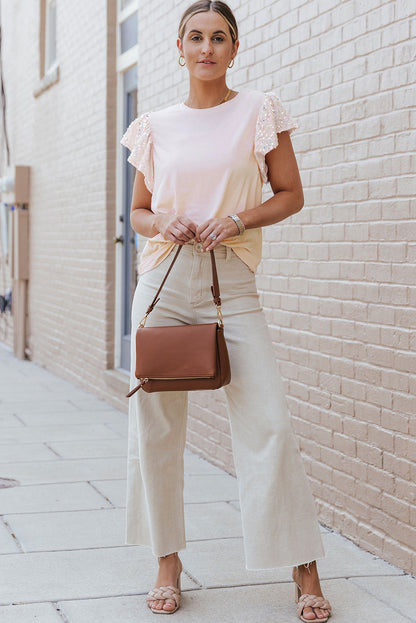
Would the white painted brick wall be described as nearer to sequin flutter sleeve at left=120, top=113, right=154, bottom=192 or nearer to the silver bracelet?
the silver bracelet

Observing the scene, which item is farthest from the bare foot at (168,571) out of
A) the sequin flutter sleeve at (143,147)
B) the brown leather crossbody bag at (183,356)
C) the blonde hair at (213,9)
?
the blonde hair at (213,9)

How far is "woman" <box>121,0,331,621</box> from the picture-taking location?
10.4ft

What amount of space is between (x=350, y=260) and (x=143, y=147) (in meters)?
1.20

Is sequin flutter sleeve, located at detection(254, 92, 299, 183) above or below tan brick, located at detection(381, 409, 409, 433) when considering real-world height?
above

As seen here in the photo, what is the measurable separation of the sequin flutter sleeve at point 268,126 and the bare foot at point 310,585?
1.26 m

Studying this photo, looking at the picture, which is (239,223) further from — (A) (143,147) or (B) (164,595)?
(B) (164,595)

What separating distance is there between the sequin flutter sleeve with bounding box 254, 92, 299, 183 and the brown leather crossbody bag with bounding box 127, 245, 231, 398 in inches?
13.5

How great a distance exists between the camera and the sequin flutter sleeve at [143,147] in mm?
3314

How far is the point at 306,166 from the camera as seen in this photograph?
14.9 ft

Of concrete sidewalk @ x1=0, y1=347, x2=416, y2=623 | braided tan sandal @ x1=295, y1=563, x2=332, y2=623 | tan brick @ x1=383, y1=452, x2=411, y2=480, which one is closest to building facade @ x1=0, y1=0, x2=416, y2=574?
tan brick @ x1=383, y1=452, x2=411, y2=480

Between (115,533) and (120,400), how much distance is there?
11.2 feet

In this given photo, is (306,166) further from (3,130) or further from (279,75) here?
(3,130)

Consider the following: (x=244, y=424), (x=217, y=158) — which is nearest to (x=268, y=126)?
(x=217, y=158)

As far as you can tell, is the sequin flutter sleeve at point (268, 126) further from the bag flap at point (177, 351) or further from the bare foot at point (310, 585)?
the bare foot at point (310, 585)
